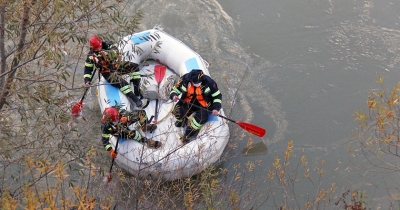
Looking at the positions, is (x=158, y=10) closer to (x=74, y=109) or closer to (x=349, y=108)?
(x=74, y=109)

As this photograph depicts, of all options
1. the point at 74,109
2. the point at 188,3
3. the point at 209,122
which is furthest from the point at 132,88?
the point at 188,3

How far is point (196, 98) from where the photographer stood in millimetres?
6105

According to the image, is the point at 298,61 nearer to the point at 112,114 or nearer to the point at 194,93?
the point at 194,93

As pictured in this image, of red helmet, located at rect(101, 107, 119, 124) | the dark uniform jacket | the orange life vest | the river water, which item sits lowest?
the river water

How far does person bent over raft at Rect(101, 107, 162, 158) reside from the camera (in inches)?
204

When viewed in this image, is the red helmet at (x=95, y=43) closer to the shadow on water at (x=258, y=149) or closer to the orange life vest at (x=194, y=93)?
the orange life vest at (x=194, y=93)

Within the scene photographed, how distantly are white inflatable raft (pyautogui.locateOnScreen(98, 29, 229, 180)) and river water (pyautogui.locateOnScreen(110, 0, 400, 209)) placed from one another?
750 millimetres

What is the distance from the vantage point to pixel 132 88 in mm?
6727

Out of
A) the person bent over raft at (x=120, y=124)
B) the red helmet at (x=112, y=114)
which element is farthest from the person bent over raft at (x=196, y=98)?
the red helmet at (x=112, y=114)

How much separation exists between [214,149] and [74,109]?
196cm

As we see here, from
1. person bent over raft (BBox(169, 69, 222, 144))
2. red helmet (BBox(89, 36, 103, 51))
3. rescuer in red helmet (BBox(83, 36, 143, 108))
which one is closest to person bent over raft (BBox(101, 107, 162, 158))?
rescuer in red helmet (BBox(83, 36, 143, 108))

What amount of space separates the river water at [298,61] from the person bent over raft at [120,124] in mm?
1358

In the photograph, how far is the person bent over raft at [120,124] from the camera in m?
5.18

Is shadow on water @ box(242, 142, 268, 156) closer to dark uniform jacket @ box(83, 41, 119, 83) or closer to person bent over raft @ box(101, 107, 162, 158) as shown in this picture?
person bent over raft @ box(101, 107, 162, 158)
